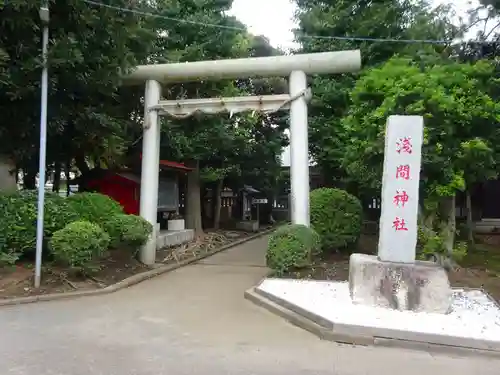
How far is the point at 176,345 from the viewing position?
619 centimetres

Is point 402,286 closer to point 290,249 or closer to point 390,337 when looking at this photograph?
point 390,337

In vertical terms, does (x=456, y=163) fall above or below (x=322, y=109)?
below

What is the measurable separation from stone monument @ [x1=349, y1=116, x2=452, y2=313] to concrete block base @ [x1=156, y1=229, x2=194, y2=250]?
8.34 metres

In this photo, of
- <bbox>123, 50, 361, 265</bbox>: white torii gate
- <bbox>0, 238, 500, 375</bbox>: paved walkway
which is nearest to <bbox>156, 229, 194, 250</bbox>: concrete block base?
<bbox>123, 50, 361, 265</bbox>: white torii gate

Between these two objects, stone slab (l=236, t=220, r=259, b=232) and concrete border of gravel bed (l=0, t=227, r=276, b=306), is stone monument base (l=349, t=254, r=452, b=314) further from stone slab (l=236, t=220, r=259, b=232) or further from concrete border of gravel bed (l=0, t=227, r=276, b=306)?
stone slab (l=236, t=220, r=259, b=232)

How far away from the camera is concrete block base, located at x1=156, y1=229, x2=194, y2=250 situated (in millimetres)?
15530

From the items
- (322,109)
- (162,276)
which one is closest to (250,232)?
(322,109)

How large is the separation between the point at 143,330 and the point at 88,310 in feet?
5.22

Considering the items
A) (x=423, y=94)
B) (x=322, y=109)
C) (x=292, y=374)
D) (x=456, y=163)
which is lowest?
(x=292, y=374)

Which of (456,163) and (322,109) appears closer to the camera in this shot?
(456,163)

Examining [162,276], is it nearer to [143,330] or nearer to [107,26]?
[143,330]

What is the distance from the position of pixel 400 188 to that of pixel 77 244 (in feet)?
19.4

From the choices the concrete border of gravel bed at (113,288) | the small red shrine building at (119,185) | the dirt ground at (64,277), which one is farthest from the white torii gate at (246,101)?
the small red shrine building at (119,185)

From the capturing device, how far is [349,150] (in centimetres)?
1123
